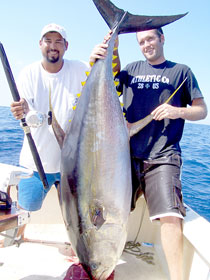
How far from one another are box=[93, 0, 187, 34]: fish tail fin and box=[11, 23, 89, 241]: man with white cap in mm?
591

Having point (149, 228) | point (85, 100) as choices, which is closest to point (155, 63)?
point (85, 100)

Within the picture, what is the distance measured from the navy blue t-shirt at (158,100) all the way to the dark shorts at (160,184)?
69 mm

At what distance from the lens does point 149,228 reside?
8.77 ft

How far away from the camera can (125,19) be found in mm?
1750

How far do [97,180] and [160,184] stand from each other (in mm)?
622

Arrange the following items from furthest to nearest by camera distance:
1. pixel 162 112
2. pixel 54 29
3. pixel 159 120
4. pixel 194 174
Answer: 1. pixel 194 174
2. pixel 54 29
3. pixel 159 120
4. pixel 162 112

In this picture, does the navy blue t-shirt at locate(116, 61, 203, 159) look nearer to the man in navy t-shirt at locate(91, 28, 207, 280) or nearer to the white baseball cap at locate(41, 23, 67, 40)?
the man in navy t-shirt at locate(91, 28, 207, 280)

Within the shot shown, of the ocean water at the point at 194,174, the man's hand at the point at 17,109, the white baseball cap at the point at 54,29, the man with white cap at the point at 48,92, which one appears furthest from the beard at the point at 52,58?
the ocean water at the point at 194,174

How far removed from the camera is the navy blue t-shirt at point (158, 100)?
1.92 meters

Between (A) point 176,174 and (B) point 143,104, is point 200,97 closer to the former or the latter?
(B) point 143,104

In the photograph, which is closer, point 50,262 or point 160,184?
point 160,184

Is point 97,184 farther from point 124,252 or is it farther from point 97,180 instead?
point 124,252

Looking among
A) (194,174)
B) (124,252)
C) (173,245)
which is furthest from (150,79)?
(194,174)

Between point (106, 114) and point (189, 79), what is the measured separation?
83cm
